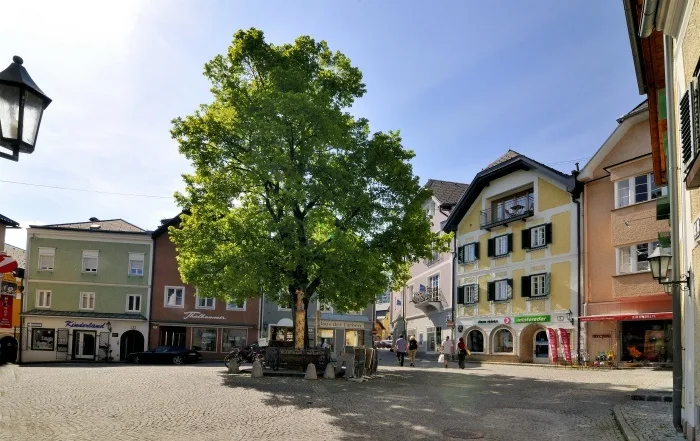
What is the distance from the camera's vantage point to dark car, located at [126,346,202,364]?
38.5 meters

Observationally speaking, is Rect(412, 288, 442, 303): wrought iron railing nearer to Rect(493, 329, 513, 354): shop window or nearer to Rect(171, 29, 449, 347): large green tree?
Rect(493, 329, 513, 354): shop window

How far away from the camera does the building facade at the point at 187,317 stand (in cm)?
4472

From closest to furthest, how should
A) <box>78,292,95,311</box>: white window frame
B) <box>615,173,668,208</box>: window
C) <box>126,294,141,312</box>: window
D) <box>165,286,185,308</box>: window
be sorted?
<box>615,173,668,208</box>: window → <box>78,292,95,311</box>: white window frame → <box>126,294,141,312</box>: window → <box>165,286,185,308</box>: window

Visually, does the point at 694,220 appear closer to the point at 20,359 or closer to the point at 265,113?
the point at 265,113

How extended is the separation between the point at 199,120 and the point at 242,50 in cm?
320

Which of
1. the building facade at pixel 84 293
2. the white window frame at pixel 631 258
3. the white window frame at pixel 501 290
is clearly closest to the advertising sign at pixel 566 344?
the white window frame at pixel 631 258

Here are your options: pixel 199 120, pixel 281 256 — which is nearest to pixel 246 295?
pixel 281 256

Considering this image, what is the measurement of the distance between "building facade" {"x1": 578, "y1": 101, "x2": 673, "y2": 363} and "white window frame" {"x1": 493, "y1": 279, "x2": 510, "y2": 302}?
6.40 metres

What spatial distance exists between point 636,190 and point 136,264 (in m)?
31.7

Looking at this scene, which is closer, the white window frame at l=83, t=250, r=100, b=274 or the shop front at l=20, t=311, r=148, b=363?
the shop front at l=20, t=311, r=148, b=363

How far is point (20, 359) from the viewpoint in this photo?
135 ft

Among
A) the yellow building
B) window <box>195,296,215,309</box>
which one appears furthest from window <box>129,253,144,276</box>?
the yellow building

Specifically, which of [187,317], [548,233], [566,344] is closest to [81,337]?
[187,317]

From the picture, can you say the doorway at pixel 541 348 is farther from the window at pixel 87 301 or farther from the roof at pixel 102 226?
the window at pixel 87 301
